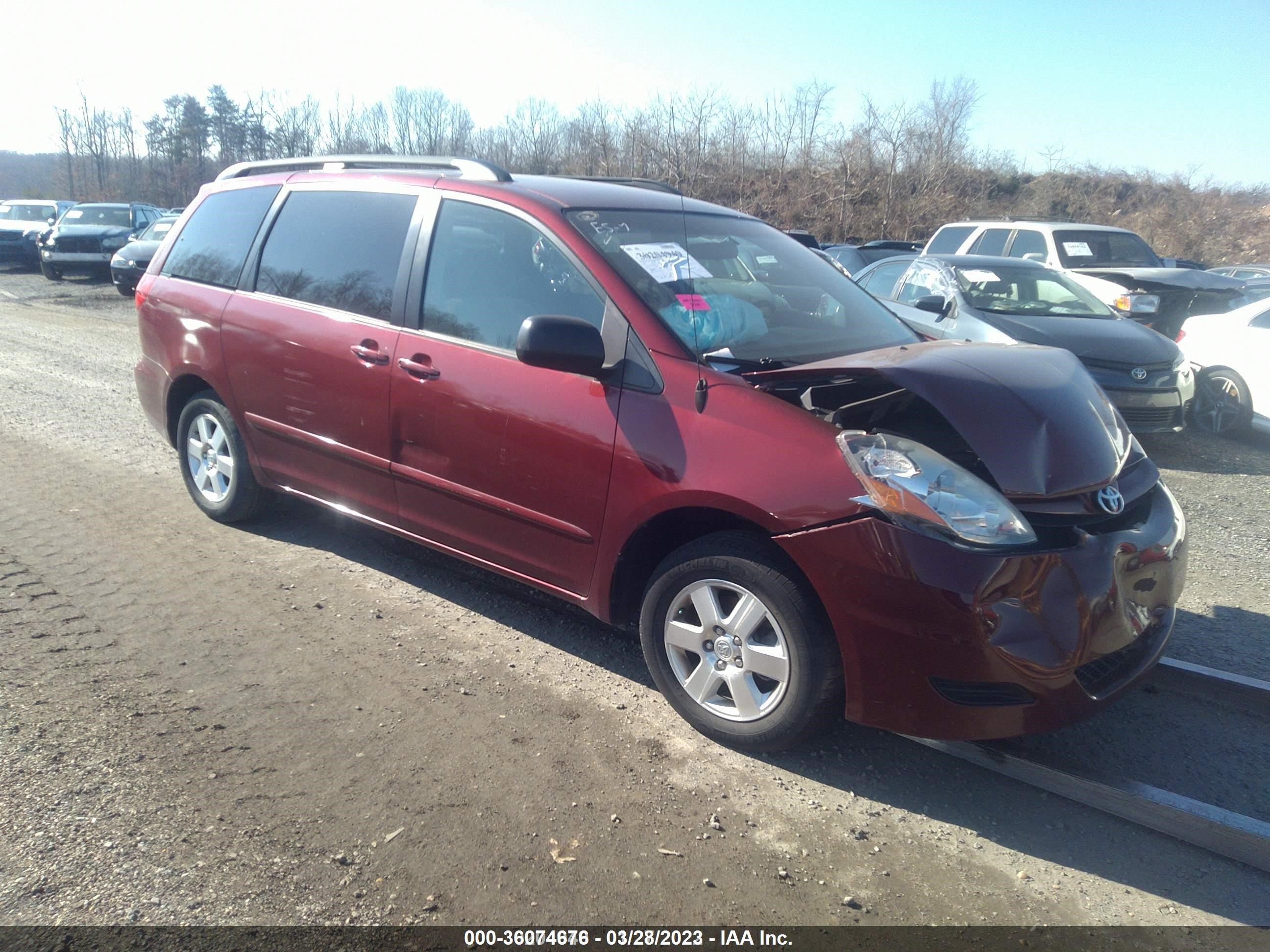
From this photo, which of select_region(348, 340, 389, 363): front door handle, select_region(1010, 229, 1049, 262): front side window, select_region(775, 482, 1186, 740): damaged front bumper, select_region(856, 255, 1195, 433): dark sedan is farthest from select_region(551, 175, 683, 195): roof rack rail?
select_region(1010, 229, 1049, 262): front side window

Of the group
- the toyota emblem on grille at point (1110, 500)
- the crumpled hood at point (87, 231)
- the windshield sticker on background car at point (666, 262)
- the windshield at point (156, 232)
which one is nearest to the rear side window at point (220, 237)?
the windshield sticker on background car at point (666, 262)

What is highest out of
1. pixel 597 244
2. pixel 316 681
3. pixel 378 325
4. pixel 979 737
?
pixel 597 244

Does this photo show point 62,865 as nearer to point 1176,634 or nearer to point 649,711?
point 649,711

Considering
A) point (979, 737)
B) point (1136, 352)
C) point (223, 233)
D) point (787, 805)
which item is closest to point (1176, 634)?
point (979, 737)

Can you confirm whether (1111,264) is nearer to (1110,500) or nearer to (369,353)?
(1110,500)

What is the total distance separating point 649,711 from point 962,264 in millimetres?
A: 6651

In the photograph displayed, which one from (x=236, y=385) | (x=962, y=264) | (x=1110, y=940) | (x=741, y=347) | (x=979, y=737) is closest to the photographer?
(x=1110, y=940)

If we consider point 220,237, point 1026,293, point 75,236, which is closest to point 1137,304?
point 1026,293

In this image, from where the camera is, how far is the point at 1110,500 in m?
2.98

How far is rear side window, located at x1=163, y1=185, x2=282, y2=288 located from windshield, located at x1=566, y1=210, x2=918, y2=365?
2.16m

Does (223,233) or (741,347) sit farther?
(223,233)

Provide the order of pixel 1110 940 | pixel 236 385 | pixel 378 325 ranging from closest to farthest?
pixel 1110 940, pixel 378 325, pixel 236 385

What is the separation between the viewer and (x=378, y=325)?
4.02 meters

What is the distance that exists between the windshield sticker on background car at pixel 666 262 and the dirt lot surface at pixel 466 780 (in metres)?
1.60
